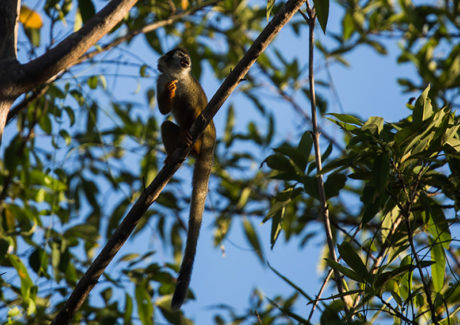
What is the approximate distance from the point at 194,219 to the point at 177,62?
1018 millimetres

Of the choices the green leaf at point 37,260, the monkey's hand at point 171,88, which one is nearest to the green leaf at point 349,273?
the green leaf at point 37,260

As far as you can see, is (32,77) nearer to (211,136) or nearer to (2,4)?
(2,4)

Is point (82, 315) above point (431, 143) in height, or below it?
below

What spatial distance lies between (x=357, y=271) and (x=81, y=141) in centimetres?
212

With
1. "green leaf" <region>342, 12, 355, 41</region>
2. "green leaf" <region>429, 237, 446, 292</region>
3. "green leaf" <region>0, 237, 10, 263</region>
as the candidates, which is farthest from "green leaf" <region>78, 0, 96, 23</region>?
"green leaf" <region>342, 12, 355, 41</region>

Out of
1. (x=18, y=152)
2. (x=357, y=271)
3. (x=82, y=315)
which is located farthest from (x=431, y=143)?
(x=18, y=152)

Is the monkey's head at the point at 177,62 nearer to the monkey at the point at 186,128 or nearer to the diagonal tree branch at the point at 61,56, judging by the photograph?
the monkey at the point at 186,128

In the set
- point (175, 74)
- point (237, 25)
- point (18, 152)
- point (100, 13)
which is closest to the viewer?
point (100, 13)

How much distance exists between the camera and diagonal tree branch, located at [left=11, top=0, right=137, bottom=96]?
1.38 m

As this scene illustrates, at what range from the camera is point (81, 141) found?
122 inches

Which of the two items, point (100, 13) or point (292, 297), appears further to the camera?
point (292, 297)

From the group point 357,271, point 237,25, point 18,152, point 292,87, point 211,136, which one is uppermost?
point 237,25

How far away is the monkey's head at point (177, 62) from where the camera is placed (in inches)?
117

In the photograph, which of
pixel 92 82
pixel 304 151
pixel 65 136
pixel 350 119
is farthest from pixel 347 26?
pixel 350 119
